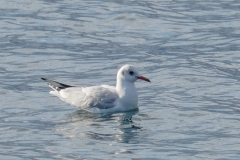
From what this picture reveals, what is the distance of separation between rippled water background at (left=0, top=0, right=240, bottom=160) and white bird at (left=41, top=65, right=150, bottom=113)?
9.9 inches

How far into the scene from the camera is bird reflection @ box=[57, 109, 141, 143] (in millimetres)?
18906

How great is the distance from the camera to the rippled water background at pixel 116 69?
60.1 feet

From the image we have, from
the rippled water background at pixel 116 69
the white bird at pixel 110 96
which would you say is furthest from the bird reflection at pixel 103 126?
the white bird at pixel 110 96

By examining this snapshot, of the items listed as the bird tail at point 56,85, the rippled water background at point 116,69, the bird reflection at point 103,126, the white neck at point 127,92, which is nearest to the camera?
the rippled water background at point 116,69

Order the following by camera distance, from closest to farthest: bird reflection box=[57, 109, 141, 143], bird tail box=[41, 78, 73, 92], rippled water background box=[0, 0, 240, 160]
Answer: rippled water background box=[0, 0, 240, 160], bird reflection box=[57, 109, 141, 143], bird tail box=[41, 78, 73, 92]

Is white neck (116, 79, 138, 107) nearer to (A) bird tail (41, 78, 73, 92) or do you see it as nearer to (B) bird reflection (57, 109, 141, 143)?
(B) bird reflection (57, 109, 141, 143)

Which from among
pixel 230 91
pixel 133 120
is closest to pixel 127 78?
pixel 133 120

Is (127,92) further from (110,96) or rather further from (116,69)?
(116,69)

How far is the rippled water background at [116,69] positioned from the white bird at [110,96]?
252 mm

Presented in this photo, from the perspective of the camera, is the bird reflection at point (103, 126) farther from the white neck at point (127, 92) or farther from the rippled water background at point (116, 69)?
the white neck at point (127, 92)

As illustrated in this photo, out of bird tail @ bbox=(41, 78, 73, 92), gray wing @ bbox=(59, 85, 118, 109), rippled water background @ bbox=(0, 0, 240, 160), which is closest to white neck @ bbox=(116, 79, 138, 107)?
gray wing @ bbox=(59, 85, 118, 109)

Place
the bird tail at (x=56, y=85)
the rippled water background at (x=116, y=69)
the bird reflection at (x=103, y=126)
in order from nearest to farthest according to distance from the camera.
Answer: the rippled water background at (x=116, y=69) < the bird reflection at (x=103, y=126) < the bird tail at (x=56, y=85)

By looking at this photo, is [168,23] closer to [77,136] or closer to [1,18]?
[1,18]

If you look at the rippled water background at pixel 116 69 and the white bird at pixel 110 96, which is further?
the white bird at pixel 110 96
